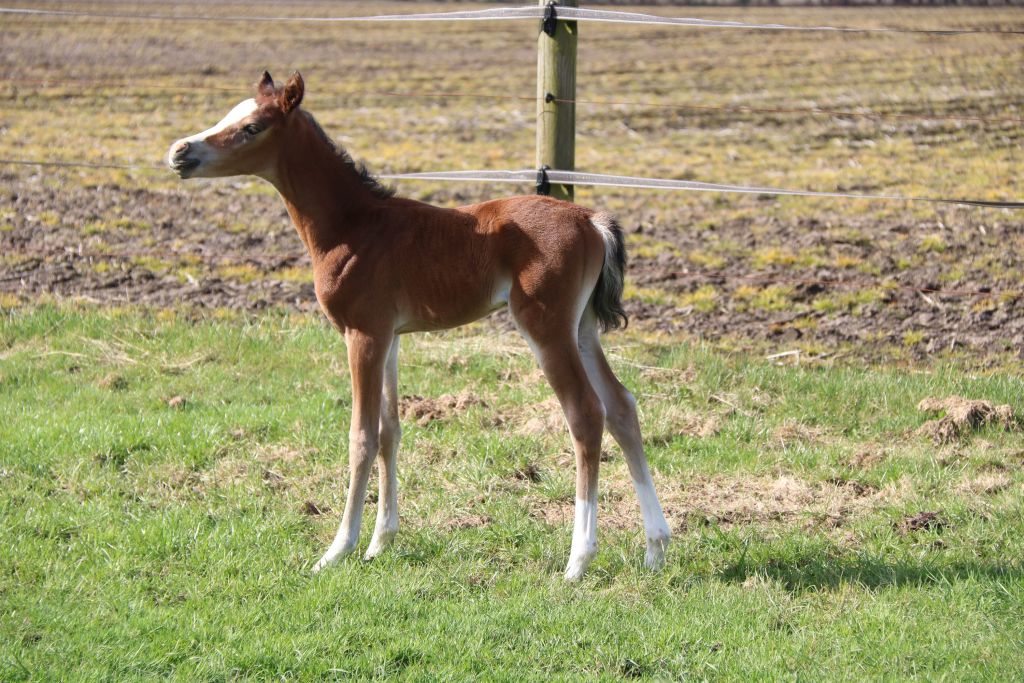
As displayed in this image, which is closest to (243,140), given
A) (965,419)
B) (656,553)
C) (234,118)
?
(234,118)

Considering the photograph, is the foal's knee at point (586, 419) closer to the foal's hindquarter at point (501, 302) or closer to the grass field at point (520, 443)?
the foal's hindquarter at point (501, 302)

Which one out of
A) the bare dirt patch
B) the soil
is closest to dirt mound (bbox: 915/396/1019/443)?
the bare dirt patch

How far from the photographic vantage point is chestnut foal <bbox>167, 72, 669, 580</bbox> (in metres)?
4.70

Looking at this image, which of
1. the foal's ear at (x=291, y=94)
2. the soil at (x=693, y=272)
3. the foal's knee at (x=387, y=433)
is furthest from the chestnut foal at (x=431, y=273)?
the soil at (x=693, y=272)

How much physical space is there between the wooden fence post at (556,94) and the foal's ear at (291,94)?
1.97m

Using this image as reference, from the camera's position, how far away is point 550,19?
6.24 meters

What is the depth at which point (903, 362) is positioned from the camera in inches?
304

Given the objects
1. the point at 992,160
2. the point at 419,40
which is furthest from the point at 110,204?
the point at 419,40

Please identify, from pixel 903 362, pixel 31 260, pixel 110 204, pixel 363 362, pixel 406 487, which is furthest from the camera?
pixel 110 204

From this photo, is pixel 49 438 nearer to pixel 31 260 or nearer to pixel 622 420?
pixel 622 420

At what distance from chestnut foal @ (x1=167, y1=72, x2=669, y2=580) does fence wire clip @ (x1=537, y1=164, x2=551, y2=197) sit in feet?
4.81

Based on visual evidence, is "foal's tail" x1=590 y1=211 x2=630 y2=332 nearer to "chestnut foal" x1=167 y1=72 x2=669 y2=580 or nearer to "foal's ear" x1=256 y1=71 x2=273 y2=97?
"chestnut foal" x1=167 y1=72 x2=669 y2=580

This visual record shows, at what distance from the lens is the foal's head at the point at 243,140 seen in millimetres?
4750

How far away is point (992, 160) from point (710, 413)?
8261mm
